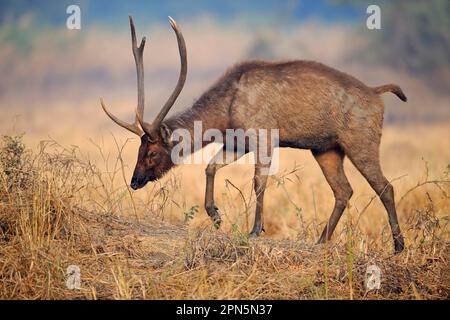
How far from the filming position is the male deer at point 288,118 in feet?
31.5

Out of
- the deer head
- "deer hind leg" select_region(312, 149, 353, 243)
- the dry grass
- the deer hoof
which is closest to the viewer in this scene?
the dry grass

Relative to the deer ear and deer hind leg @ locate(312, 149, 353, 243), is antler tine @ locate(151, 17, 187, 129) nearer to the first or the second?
the deer ear

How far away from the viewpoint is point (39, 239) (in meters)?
7.24

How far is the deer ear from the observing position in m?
9.80

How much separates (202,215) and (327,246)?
5254 mm

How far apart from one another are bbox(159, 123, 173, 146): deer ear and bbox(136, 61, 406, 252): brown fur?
2 centimetres

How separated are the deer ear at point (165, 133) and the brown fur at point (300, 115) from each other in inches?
0.6

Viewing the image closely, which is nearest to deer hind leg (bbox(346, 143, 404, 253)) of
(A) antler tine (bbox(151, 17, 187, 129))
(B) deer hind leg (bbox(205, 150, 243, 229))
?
(B) deer hind leg (bbox(205, 150, 243, 229))

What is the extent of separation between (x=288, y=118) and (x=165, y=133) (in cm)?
143

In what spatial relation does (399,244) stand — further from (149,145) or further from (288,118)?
(149,145)

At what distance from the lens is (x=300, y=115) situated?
9.66m

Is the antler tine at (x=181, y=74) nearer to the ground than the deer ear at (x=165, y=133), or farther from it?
farther from it

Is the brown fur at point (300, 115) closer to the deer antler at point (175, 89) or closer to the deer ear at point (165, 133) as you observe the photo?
the deer ear at point (165, 133)

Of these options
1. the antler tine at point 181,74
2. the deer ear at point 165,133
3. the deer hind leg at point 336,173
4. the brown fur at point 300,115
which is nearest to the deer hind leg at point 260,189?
the brown fur at point 300,115
